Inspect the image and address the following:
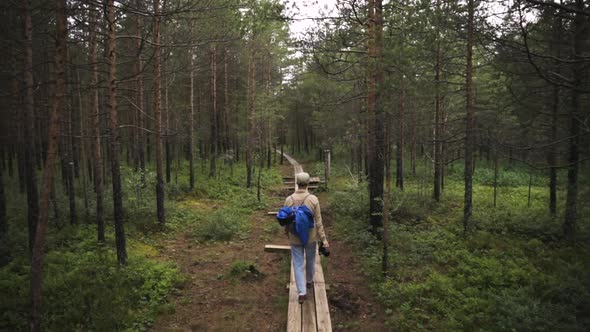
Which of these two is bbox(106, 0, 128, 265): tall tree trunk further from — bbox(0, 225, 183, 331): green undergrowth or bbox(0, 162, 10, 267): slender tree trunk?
bbox(0, 162, 10, 267): slender tree trunk

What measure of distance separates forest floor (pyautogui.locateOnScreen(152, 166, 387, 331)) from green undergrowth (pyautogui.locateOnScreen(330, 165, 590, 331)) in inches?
18.3

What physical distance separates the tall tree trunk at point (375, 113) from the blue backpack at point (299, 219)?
353cm

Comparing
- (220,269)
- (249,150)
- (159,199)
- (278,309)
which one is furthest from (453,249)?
(249,150)

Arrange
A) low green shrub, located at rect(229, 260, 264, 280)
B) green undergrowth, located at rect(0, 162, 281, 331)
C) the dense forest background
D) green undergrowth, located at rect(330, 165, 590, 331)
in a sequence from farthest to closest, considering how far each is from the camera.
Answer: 1. low green shrub, located at rect(229, 260, 264, 280)
2. green undergrowth, located at rect(0, 162, 281, 331)
3. green undergrowth, located at rect(330, 165, 590, 331)
4. the dense forest background

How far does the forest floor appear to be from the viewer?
230 inches

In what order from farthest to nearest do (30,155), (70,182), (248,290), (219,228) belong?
1. (70,182)
2. (219,228)
3. (30,155)
4. (248,290)

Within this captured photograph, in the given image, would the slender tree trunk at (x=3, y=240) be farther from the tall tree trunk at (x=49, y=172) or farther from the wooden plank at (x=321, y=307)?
the wooden plank at (x=321, y=307)

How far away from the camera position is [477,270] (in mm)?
7836

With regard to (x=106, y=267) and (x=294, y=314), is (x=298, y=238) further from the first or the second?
(x=106, y=267)

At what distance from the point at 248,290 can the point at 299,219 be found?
2.53m

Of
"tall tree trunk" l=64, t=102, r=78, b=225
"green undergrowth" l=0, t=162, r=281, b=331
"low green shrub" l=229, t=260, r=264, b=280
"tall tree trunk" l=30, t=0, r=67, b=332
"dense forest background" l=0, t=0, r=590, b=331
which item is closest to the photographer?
"tall tree trunk" l=30, t=0, r=67, b=332

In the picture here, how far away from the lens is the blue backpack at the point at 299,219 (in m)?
5.65

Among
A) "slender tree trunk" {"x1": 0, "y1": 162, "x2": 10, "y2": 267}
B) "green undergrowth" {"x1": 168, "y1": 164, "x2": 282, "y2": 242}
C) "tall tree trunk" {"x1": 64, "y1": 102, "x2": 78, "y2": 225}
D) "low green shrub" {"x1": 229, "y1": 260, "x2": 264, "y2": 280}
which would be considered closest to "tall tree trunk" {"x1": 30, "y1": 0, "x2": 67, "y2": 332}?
"low green shrub" {"x1": 229, "y1": 260, "x2": 264, "y2": 280}

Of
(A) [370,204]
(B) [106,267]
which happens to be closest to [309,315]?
(B) [106,267]
